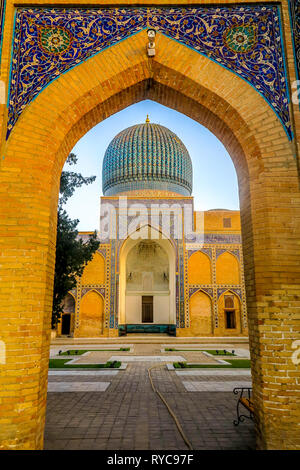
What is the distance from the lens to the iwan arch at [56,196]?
8.45ft

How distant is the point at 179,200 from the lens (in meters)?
16.5

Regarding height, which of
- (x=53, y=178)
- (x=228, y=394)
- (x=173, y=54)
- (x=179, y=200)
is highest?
(x=179, y=200)

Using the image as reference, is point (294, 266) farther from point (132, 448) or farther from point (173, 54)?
point (173, 54)

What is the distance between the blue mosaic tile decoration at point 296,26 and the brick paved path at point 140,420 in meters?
3.57

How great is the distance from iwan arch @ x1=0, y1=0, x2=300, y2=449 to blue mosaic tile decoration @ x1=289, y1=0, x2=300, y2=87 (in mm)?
49

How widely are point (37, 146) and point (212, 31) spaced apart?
2148 millimetres

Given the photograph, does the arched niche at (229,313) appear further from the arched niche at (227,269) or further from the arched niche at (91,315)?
the arched niche at (91,315)

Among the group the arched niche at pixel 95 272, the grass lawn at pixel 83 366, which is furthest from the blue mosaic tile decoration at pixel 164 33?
the arched niche at pixel 95 272

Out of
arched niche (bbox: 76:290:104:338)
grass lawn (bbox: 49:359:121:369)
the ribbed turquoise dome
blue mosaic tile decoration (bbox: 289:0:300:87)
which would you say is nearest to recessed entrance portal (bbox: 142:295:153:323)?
arched niche (bbox: 76:290:104:338)

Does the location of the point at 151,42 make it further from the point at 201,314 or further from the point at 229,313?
the point at 229,313

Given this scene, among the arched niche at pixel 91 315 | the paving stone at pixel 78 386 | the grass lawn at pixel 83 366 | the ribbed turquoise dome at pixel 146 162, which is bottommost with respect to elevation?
the grass lawn at pixel 83 366

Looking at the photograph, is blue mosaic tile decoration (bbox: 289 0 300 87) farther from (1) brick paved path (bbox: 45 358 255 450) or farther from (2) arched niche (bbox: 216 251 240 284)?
(2) arched niche (bbox: 216 251 240 284)

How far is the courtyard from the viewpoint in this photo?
9.96 ft
